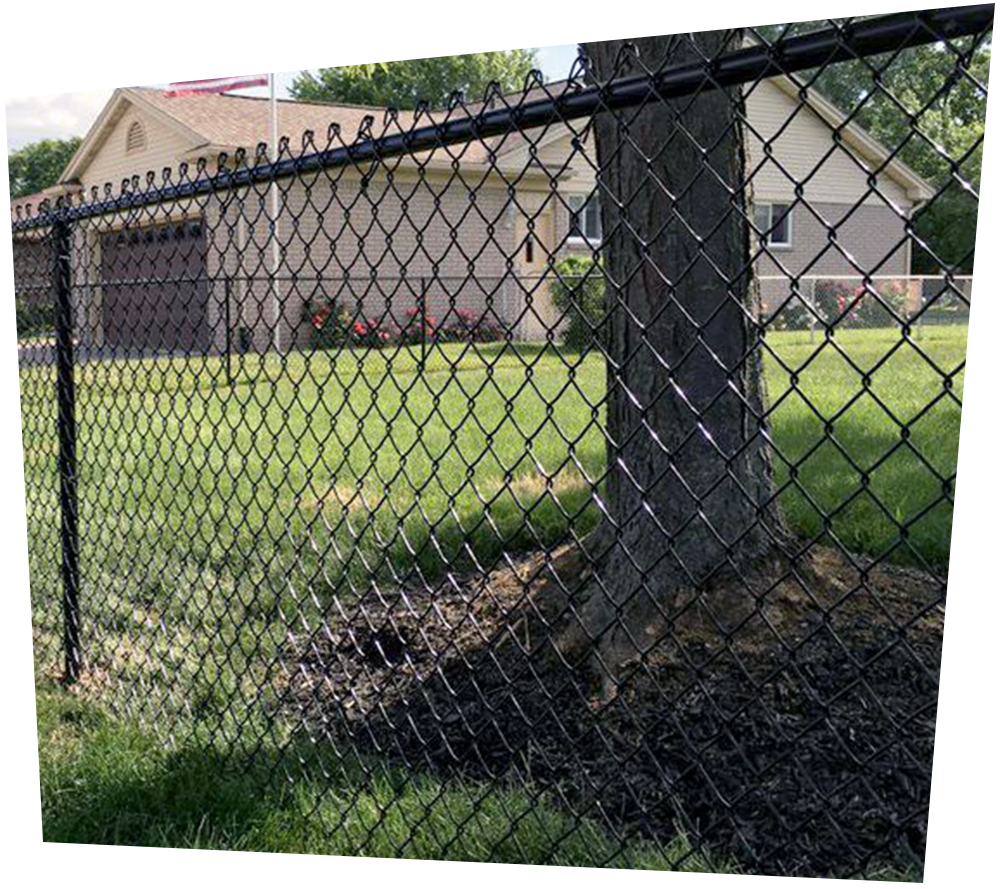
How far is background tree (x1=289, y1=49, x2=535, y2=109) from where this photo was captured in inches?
1531

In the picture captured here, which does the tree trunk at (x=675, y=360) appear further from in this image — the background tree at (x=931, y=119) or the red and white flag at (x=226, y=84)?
the background tree at (x=931, y=119)

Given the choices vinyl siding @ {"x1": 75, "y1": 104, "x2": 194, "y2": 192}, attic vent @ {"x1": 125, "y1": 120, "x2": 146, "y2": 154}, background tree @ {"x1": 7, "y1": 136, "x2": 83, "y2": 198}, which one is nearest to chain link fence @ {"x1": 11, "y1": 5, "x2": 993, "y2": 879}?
vinyl siding @ {"x1": 75, "y1": 104, "x2": 194, "y2": 192}

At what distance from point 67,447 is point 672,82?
9.24 feet

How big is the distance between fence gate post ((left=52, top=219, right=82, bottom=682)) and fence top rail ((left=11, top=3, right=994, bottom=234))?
45.5 inches

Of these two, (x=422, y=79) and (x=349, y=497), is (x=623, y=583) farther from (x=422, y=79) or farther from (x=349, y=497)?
(x=422, y=79)

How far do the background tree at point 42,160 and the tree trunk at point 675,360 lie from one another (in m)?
49.4

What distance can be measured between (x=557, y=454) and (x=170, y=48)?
4330 mm

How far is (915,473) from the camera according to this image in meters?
6.04

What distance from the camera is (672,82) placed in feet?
6.42

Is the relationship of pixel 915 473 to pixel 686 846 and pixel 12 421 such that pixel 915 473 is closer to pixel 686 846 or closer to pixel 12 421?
pixel 686 846

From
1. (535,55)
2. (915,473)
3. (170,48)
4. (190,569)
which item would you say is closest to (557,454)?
(915,473)

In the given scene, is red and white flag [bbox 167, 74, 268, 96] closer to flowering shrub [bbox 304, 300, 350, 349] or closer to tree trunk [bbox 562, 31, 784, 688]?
flowering shrub [bbox 304, 300, 350, 349]

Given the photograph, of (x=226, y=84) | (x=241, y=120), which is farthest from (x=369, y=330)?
(x=241, y=120)

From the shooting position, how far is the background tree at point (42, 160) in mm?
48219
